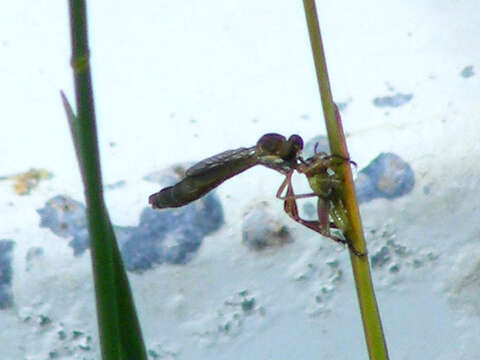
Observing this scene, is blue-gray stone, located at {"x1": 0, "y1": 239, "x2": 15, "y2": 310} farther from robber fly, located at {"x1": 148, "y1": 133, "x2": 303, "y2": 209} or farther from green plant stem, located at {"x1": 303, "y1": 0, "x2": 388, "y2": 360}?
green plant stem, located at {"x1": 303, "y1": 0, "x2": 388, "y2": 360}

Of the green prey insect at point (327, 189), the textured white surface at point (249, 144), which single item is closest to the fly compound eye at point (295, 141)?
the green prey insect at point (327, 189)

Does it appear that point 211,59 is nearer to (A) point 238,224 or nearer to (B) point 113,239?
(A) point 238,224

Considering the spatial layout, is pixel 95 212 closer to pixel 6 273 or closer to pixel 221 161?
pixel 221 161

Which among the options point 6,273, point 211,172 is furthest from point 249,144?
point 211,172

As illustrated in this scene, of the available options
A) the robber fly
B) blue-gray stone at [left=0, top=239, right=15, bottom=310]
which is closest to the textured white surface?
blue-gray stone at [left=0, top=239, right=15, bottom=310]

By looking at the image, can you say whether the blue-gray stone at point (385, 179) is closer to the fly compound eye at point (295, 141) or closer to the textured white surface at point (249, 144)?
the textured white surface at point (249, 144)

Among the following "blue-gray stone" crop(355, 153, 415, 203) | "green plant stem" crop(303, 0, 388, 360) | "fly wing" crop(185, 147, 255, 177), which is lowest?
"green plant stem" crop(303, 0, 388, 360)
